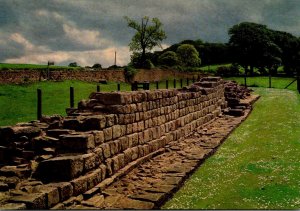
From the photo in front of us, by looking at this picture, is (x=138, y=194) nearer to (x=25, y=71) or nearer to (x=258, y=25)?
(x=25, y=71)

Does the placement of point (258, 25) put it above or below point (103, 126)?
above

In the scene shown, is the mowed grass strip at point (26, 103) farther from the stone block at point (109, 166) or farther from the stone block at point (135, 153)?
the stone block at point (109, 166)

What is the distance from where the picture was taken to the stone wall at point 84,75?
33941 mm

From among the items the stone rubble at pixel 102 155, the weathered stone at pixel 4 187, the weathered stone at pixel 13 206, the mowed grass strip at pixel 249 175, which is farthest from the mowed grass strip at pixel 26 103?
the weathered stone at pixel 13 206

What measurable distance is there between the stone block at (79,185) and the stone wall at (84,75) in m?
25.1

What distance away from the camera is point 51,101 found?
22.9 meters

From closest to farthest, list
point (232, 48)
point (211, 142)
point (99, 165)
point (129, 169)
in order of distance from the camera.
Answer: point (99, 165) → point (129, 169) → point (211, 142) → point (232, 48)

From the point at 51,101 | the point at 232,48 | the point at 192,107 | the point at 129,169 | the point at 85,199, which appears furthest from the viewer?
the point at 232,48

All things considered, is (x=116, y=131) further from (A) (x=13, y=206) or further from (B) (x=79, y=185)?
(A) (x=13, y=206)

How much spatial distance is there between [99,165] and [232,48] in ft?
252

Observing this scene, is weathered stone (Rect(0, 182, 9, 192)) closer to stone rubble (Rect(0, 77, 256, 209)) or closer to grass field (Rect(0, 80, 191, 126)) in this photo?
stone rubble (Rect(0, 77, 256, 209))

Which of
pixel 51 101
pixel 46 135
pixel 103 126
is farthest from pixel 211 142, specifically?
pixel 51 101

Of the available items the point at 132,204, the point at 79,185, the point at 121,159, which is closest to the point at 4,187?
the point at 79,185

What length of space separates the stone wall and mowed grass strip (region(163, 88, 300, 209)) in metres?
21.3
